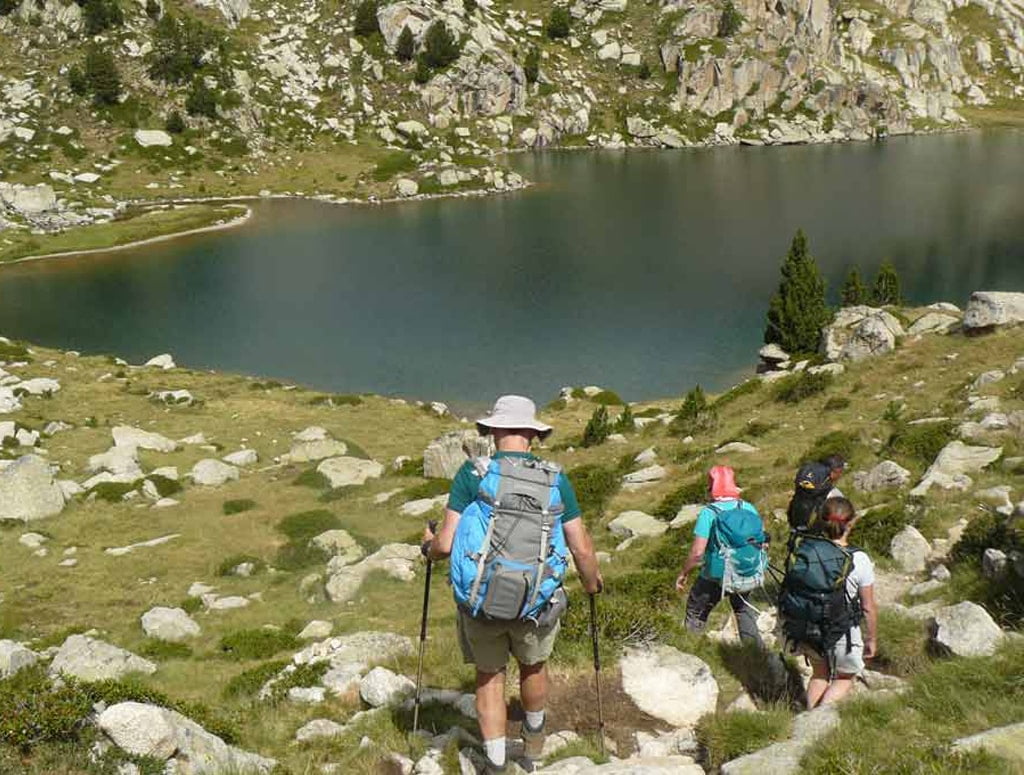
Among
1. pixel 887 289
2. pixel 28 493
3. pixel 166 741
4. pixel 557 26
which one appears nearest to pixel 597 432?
pixel 28 493

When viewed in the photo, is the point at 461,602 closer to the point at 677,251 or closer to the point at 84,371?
the point at 84,371

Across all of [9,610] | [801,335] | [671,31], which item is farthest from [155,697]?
[671,31]

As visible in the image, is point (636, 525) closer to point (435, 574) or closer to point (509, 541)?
point (435, 574)

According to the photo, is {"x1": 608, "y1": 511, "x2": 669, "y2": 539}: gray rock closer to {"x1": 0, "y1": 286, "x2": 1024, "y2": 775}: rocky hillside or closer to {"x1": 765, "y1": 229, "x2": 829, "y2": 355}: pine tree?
{"x1": 0, "y1": 286, "x2": 1024, "y2": 775}: rocky hillside

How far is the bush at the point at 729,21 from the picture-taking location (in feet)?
562

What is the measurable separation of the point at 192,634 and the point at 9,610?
18.0 feet

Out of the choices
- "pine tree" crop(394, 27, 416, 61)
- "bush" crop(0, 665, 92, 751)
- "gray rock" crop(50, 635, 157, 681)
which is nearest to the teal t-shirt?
"bush" crop(0, 665, 92, 751)

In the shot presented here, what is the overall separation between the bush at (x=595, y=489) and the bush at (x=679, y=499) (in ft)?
6.50

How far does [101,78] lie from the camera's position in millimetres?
114250

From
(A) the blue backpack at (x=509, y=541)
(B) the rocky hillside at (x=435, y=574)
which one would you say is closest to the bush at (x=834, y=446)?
(B) the rocky hillside at (x=435, y=574)

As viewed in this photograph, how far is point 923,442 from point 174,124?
121085mm

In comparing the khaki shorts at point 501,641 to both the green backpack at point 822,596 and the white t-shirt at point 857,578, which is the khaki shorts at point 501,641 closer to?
the green backpack at point 822,596

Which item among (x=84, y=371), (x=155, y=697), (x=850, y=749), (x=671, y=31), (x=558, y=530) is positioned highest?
(x=671, y=31)

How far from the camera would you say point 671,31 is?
6762 inches
